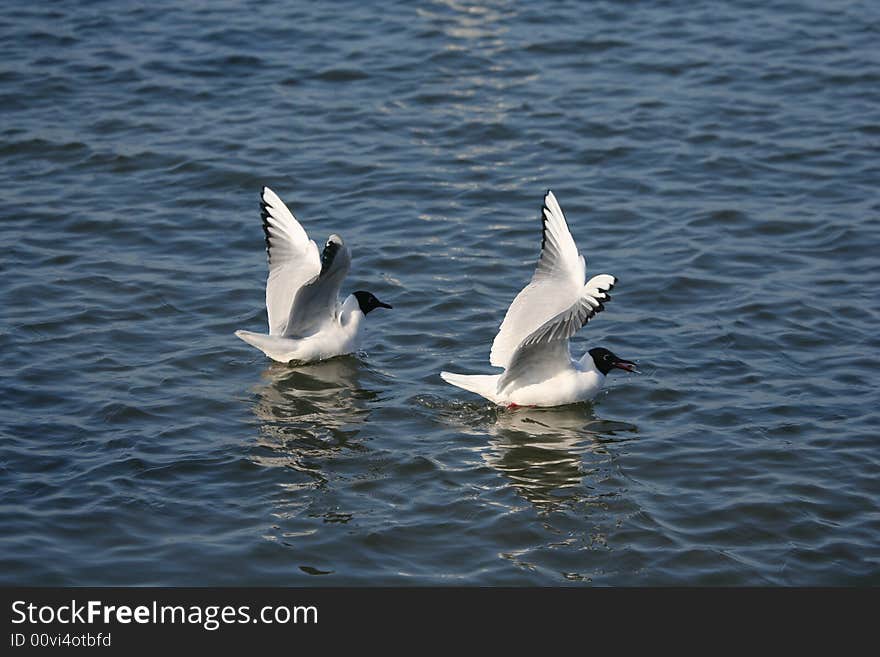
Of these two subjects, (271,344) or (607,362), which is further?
(271,344)

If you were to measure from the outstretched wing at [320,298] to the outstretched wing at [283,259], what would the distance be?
0.08m

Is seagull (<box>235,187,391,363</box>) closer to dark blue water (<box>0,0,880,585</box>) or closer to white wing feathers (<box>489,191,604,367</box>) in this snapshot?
dark blue water (<box>0,0,880,585</box>)

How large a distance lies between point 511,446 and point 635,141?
6.13 metres

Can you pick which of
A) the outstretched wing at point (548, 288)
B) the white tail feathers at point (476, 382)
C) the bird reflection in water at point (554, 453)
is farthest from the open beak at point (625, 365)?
the white tail feathers at point (476, 382)

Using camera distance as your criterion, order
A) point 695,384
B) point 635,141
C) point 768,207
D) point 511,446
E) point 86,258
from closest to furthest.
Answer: point 511,446 < point 695,384 < point 86,258 < point 768,207 < point 635,141

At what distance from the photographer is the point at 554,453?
33.6 ft

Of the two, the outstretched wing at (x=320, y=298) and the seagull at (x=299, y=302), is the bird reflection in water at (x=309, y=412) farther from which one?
the outstretched wing at (x=320, y=298)

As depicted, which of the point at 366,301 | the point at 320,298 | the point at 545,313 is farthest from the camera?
the point at 366,301

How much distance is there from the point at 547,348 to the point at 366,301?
6.48 ft

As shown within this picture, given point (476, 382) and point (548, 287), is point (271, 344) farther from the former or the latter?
point (548, 287)

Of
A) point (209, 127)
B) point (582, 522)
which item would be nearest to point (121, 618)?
point (582, 522)

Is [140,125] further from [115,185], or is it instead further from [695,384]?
[695,384]

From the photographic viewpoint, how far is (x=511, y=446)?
1031cm

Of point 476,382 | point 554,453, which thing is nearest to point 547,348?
point 476,382
